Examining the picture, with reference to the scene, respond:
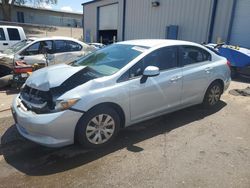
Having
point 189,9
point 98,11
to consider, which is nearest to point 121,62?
point 189,9

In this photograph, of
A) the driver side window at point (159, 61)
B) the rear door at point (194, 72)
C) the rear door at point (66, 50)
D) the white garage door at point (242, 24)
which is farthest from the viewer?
the white garage door at point (242, 24)

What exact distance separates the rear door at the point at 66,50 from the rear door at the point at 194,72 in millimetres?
4358

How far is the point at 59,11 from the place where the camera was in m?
44.3

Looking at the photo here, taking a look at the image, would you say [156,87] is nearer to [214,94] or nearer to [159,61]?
[159,61]

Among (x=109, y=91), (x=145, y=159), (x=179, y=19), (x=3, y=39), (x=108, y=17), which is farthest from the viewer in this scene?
(x=108, y=17)

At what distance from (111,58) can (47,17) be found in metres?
42.7

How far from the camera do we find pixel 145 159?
3330 millimetres

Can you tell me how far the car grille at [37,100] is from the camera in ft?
10.4

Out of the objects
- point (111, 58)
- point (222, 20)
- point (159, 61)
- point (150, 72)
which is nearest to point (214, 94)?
point (159, 61)

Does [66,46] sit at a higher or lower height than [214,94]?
higher

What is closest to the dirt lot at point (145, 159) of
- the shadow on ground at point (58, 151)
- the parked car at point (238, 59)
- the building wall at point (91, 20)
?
the shadow on ground at point (58, 151)

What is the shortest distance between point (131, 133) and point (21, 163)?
1.77 meters

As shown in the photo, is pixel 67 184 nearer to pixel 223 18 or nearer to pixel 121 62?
pixel 121 62

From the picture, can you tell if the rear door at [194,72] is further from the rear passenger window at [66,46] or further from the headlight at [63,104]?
the rear passenger window at [66,46]
